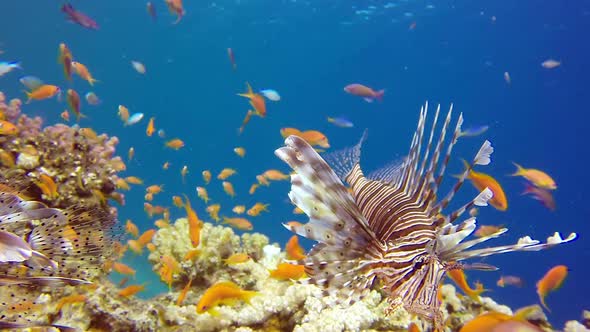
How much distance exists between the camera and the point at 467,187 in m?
36.7

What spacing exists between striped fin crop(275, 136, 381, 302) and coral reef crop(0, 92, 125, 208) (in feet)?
8.30

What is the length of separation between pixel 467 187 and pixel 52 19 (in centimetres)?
3865

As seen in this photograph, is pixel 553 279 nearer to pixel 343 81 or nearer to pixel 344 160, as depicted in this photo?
pixel 344 160

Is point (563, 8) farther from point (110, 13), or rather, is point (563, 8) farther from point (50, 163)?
point (110, 13)

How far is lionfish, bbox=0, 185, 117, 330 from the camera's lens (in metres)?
1.10

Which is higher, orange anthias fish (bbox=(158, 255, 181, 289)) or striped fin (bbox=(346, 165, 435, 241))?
orange anthias fish (bbox=(158, 255, 181, 289))

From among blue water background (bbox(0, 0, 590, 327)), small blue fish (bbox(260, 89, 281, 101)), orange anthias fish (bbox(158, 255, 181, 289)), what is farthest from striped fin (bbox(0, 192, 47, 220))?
blue water background (bbox(0, 0, 590, 327))

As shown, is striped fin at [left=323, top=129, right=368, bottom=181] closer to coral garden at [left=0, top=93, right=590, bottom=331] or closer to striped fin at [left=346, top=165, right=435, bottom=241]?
striped fin at [left=346, top=165, right=435, bottom=241]

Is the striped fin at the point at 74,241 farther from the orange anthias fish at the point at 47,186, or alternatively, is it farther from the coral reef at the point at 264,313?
the orange anthias fish at the point at 47,186

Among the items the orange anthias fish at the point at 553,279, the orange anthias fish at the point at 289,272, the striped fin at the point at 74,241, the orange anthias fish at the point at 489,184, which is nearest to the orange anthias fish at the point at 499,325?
the orange anthias fish at the point at 289,272

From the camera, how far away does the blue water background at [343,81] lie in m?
26.1

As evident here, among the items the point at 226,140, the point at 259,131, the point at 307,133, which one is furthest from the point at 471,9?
the point at 226,140

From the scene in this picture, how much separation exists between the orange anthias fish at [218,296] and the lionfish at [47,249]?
1290 mm

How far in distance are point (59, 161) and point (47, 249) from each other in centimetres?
269
